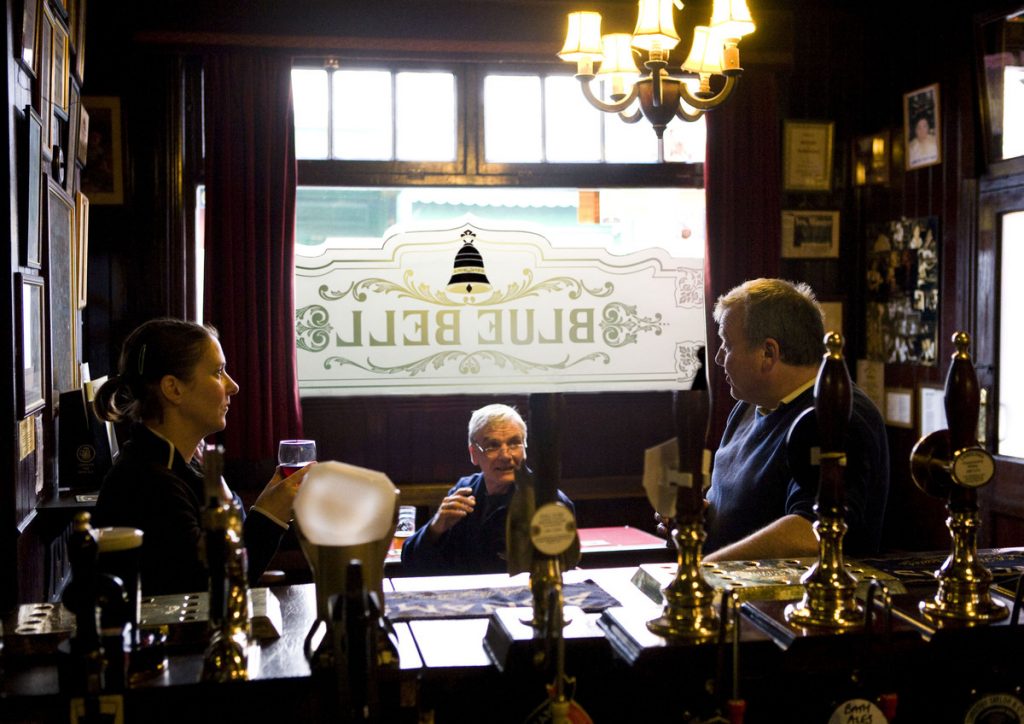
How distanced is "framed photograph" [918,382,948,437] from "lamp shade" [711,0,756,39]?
7.64 ft

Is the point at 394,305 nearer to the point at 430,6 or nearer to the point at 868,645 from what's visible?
the point at 430,6

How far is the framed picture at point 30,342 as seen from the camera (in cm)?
280

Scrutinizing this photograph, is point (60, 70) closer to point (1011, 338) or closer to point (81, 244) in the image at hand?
point (81, 244)

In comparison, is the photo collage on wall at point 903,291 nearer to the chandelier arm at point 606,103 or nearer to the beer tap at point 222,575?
the chandelier arm at point 606,103

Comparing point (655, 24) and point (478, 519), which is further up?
point (655, 24)

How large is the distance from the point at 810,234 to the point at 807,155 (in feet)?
1.36

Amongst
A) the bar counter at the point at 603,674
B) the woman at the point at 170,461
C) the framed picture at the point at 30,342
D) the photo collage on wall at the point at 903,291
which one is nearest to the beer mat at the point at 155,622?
the bar counter at the point at 603,674

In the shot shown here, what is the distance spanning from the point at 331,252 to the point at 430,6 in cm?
129

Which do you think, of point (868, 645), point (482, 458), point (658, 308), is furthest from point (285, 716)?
point (658, 308)

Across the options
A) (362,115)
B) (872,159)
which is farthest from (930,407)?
(362,115)

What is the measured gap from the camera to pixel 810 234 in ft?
18.1

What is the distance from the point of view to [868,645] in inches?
56.2

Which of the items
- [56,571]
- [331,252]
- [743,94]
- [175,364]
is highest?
[743,94]

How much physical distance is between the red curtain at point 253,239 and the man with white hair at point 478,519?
1739 millimetres
